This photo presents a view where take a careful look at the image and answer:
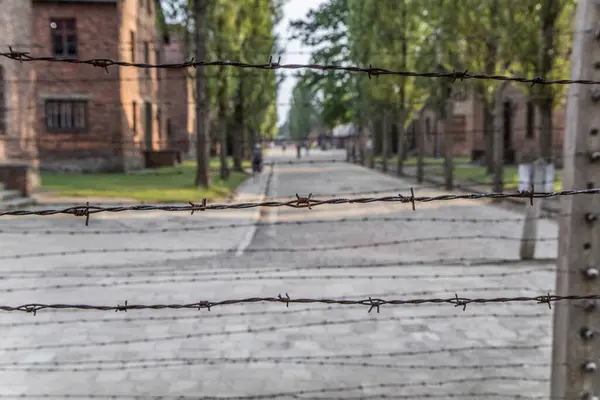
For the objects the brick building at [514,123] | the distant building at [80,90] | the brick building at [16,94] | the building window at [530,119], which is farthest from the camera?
the building window at [530,119]

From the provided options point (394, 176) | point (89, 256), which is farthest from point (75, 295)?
point (394, 176)

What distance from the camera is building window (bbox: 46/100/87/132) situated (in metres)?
28.4

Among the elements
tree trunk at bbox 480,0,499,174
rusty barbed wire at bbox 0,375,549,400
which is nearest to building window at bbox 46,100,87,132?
tree trunk at bbox 480,0,499,174

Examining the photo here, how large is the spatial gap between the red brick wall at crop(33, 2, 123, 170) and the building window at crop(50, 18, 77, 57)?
20 cm

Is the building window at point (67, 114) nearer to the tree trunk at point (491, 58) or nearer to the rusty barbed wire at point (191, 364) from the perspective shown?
the tree trunk at point (491, 58)

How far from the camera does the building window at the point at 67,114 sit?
28.4m

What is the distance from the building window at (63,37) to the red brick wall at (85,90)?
20cm

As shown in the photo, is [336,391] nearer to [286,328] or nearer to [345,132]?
[286,328]

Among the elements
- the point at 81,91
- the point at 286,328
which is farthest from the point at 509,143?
the point at 286,328

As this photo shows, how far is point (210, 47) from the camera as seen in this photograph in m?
24.6

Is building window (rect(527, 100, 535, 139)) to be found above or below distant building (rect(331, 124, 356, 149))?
above

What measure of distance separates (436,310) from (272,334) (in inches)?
72.7

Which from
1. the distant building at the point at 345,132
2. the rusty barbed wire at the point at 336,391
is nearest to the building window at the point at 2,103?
the rusty barbed wire at the point at 336,391

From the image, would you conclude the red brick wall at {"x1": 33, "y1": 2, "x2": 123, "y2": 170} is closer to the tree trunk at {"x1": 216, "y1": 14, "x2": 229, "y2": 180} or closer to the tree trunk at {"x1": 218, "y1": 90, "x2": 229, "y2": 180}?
the tree trunk at {"x1": 218, "y1": 90, "x2": 229, "y2": 180}
